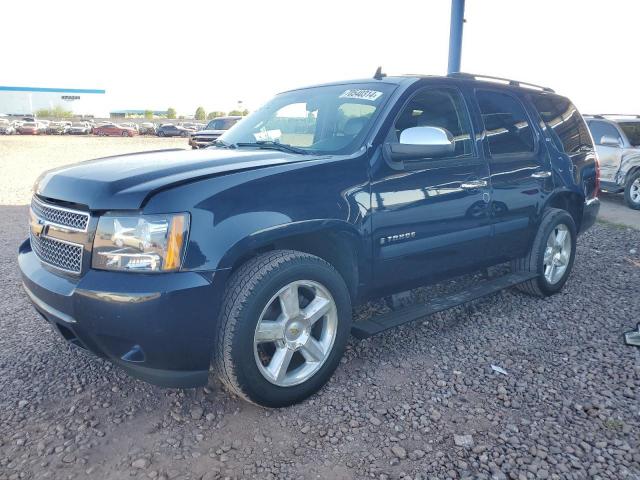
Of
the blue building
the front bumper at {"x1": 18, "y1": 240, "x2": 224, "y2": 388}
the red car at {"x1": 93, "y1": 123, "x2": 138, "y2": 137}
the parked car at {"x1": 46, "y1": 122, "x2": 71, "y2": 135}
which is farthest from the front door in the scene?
the blue building

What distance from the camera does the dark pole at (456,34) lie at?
958 cm

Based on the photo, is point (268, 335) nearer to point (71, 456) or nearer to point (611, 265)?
point (71, 456)

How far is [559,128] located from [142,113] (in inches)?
4262

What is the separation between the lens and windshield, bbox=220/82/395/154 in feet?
10.6

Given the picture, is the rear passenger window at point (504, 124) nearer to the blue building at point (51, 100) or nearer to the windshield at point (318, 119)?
the windshield at point (318, 119)

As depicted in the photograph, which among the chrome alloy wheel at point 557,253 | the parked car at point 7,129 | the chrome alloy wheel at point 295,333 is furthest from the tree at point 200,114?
the chrome alloy wheel at point 295,333

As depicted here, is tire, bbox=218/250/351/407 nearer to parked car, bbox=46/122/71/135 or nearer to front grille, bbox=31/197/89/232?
front grille, bbox=31/197/89/232

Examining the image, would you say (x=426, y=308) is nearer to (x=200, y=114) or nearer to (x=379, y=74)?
(x=379, y=74)

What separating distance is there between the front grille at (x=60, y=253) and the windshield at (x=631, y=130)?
1116 cm

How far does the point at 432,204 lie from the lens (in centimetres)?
336

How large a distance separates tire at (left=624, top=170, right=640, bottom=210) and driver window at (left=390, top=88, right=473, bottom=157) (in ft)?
27.3

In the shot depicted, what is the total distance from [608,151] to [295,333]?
10161 mm

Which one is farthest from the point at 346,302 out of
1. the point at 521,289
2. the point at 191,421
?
the point at 521,289

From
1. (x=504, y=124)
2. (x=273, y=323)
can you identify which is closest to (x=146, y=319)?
(x=273, y=323)
